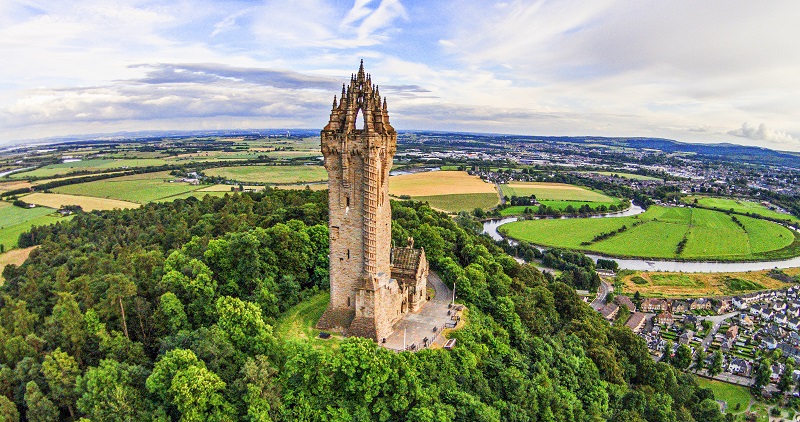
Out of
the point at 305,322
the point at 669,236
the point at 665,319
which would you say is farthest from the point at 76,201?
the point at 669,236

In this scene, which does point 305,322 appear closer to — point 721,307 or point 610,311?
point 610,311

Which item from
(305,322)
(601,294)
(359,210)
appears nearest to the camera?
(359,210)

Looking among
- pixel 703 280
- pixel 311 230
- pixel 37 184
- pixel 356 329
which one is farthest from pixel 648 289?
pixel 37 184

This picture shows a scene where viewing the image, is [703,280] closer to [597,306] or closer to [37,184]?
[597,306]

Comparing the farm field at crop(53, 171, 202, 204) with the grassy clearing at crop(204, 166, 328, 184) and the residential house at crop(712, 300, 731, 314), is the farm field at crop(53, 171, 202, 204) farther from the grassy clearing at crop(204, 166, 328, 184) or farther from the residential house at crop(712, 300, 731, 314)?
the residential house at crop(712, 300, 731, 314)

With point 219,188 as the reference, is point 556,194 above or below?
below

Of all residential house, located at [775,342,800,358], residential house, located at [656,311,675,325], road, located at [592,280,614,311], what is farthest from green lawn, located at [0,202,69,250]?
residential house, located at [775,342,800,358]

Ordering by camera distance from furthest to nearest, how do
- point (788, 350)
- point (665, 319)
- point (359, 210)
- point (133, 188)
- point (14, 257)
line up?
point (133, 188) → point (665, 319) → point (14, 257) → point (788, 350) → point (359, 210)
